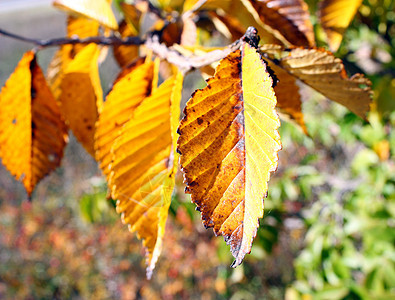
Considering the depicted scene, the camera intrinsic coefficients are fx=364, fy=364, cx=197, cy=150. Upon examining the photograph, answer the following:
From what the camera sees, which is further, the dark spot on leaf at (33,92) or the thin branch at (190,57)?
the dark spot on leaf at (33,92)

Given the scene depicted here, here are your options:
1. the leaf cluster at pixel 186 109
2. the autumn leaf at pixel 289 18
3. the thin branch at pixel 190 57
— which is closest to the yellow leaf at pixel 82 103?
Result: the leaf cluster at pixel 186 109

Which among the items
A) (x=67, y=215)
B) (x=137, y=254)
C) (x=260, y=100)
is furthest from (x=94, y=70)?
(x=67, y=215)

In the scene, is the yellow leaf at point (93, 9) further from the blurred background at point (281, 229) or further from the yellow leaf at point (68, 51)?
the blurred background at point (281, 229)

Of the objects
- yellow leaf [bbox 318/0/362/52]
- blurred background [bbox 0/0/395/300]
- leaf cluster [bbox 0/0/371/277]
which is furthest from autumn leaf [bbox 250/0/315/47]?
blurred background [bbox 0/0/395/300]

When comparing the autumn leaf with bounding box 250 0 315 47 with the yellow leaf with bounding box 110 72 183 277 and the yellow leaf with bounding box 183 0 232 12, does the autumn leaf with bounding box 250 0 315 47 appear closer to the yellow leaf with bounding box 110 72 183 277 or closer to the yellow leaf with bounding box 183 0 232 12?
the yellow leaf with bounding box 183 0 232 12

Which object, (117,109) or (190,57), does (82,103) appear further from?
(190,57)

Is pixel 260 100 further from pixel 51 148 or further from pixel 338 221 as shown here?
pixel 338 221
